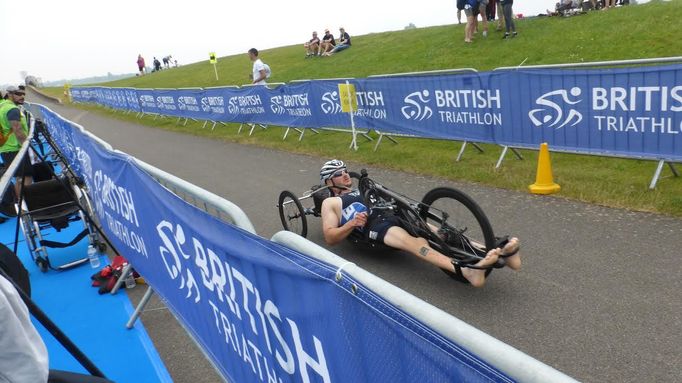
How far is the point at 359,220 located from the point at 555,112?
12.6ft

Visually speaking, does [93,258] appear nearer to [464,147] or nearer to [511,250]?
[511,250]

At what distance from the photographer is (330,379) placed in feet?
5.90

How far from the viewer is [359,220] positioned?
4.82 meters

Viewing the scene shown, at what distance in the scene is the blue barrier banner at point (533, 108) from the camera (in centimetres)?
589

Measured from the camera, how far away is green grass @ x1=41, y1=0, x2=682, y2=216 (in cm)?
662

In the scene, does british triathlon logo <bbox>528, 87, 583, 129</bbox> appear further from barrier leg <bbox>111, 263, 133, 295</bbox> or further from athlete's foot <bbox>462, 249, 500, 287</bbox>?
barrier leg <bbox>111, 263, 133, 295</bbox>

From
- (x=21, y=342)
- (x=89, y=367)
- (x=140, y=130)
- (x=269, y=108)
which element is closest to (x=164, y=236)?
(x=89, y=367)

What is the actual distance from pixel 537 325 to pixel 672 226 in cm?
251

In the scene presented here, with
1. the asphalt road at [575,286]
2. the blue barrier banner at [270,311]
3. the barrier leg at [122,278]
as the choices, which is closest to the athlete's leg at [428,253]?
the asphalt road at [575,286]

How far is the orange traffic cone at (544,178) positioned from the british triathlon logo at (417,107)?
2711 millimetres

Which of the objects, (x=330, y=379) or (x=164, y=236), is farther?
(x=164, y=236)

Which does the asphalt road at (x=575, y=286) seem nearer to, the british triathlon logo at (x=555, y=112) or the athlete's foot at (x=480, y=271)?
the athlete's foot at (x=480, y=271)

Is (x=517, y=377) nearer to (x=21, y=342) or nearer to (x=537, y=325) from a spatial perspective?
(x=21, y=342)

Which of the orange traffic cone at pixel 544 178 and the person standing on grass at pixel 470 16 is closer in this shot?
the orange traffic cone at pixel 544 178
